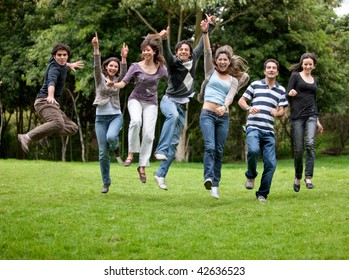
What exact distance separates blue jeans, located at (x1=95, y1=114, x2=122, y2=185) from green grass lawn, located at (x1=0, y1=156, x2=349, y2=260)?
0.82 meters

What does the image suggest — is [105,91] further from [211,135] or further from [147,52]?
[211,135]

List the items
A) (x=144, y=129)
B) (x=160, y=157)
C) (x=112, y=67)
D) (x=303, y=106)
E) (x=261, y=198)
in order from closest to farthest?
(x=160, y=157), (x=144, y=129), (x=112, y=67), (x=261, y=198), (x=303, y=106)

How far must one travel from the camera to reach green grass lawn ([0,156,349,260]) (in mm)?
8523

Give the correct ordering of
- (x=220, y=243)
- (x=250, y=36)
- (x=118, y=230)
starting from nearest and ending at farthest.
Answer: (x=220, y=243) < (x=118, y=230) < (x=250, y=36)

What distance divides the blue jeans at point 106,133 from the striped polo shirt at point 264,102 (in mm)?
2247

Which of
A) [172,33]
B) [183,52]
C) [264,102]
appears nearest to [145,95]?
[183,52]

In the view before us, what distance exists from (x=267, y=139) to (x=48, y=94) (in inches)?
143

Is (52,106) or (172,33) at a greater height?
(172,33)

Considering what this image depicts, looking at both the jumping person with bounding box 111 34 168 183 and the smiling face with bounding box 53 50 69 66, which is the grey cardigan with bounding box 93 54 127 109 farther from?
the smiling face with bounding box 53 50 69 66

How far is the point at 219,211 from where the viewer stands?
11.2 metres

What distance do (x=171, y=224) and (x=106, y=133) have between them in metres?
2.61

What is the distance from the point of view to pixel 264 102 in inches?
439
